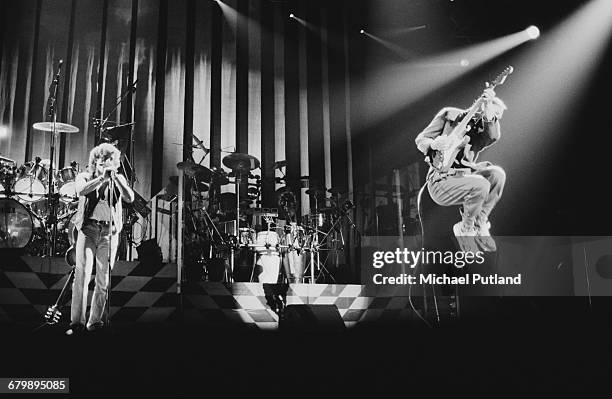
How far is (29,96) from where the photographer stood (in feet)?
17.1

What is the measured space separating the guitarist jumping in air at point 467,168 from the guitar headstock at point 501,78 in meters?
0.24

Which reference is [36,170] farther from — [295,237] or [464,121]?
[464,121]

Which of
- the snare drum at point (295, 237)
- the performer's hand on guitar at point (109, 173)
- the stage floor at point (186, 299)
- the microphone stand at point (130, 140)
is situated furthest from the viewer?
the snare drum at point (295, 237)

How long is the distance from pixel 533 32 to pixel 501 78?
0.56 m

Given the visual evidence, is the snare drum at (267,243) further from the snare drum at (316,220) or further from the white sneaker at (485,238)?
the white sneaker at (485,238)

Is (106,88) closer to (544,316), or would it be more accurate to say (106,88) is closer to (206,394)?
(206,394)

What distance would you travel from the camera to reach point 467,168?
427 centimetres

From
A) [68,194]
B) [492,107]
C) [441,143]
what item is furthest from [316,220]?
[68,194]

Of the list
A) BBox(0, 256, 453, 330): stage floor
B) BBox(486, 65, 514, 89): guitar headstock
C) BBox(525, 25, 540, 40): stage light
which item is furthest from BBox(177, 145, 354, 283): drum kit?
BBox(525, 25, 540, 40): stage light

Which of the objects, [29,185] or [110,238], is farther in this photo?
[29,185]

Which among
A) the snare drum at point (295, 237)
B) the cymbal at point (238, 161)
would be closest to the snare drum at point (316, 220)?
the snare drum at point (295, 237)

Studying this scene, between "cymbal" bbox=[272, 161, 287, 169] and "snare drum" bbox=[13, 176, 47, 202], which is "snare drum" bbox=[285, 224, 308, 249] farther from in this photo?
"snare drum" bbox=[13, 176, 47, 202]

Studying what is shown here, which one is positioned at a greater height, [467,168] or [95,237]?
[467,168]

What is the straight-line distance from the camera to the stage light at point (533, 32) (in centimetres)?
475
